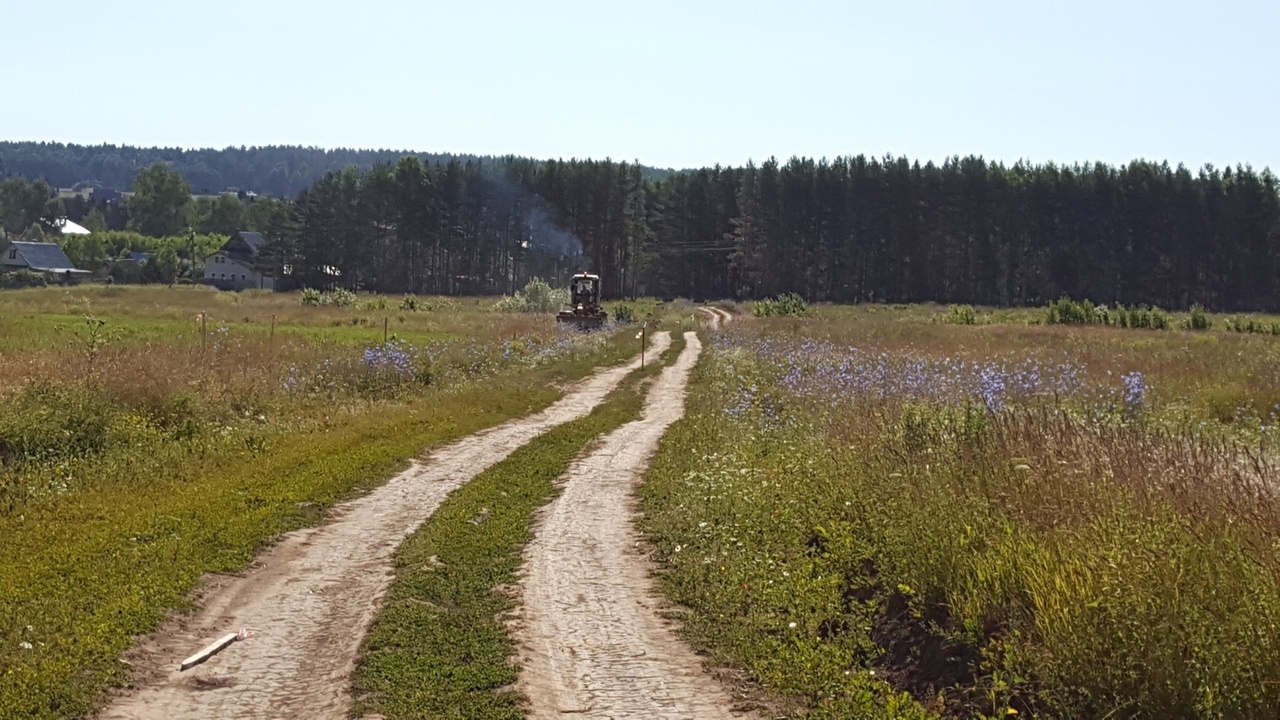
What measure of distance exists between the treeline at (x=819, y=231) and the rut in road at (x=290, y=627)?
101819mm

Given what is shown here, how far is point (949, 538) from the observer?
8.21 meters

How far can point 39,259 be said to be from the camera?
415ft

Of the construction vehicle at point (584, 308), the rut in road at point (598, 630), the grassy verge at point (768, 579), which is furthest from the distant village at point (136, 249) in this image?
the rut in road at point (598, 630)

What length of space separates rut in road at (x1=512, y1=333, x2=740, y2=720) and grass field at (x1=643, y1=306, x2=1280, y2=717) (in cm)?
38

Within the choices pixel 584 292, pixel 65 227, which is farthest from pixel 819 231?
pixel 65 227

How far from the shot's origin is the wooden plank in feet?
24.2

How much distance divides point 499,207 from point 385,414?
325 feet

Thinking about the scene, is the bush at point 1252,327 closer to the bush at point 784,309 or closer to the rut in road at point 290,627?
the bush at point 784,309

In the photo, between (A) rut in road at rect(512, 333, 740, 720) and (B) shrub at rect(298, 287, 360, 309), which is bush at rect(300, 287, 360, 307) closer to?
(B) shrub at rect(298, 287, 360, 309)

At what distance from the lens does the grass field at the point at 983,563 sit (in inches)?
232

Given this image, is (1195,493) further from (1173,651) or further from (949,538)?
(1173,651)

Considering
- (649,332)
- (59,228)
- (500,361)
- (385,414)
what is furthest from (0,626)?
(59,228)

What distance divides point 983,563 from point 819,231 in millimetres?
108496

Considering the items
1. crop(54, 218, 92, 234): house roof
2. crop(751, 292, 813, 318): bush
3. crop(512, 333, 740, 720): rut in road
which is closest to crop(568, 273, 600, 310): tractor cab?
crop(751, 292, 813, 318): bush
